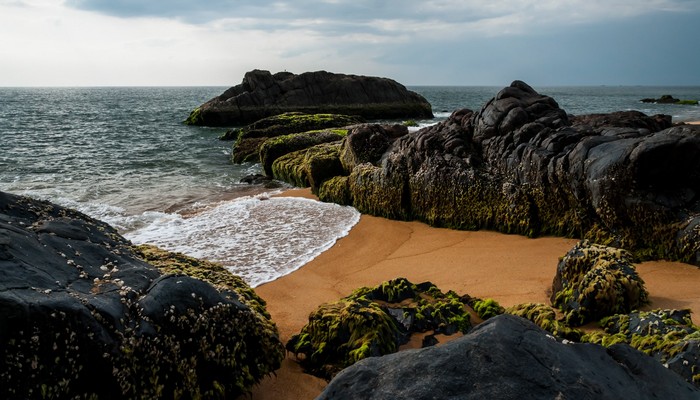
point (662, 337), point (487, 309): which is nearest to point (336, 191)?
point (487, 309)

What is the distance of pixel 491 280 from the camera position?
7488 mm

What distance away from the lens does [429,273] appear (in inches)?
316

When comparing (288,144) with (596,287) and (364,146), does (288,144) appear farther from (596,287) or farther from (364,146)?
(596,287)

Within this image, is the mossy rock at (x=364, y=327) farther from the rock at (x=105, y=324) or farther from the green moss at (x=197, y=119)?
the green moss at (x=197, y=119)

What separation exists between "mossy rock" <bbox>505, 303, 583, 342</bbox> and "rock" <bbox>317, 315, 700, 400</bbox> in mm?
2102

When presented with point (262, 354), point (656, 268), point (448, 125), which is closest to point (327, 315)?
point (262, 354)

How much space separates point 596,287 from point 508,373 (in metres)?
3.99

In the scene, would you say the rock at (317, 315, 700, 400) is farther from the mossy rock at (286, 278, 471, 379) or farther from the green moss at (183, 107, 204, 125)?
the green moss at (183, 107, 204, 125)

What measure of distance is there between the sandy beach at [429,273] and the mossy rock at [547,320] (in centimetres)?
81

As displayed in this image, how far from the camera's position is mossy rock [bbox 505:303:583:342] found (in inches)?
192

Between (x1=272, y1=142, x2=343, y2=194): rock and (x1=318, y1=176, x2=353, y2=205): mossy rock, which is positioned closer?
(x1=318, y1=176, x2=353, y2=205): mossy rock

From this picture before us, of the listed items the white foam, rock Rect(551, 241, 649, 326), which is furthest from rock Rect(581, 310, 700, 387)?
the white foam

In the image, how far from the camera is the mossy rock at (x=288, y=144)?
20.3 m

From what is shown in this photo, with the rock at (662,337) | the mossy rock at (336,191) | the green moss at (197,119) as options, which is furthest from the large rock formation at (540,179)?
the green moss at (197,119)
